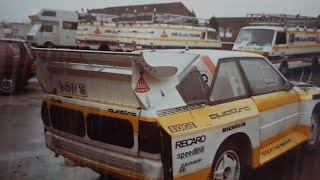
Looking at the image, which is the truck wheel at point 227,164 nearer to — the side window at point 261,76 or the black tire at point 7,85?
the side window at point 261,76

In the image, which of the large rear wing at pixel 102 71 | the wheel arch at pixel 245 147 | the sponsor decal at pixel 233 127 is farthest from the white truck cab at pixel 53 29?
the sponsor decal at pixel 233 127

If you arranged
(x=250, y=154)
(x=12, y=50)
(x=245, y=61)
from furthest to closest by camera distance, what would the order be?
(x=12, y=50) → (x=245, y=61) → (x=250, y=154)

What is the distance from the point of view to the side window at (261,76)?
16.1 ft

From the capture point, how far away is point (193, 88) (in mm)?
4066

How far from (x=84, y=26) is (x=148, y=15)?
484 cm

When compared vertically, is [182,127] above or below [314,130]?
above

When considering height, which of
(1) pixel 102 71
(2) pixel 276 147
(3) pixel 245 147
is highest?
(1) pixel 102 71

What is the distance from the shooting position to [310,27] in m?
21.5

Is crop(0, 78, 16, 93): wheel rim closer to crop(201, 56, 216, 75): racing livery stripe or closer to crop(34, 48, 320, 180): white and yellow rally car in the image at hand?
crop(34, 48, 320, 180): white and yellow rally car

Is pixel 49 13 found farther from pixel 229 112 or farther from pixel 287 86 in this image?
pixel 229 112

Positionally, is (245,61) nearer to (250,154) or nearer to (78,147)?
(250,154)

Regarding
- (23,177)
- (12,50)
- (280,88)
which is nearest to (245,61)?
(280,88)

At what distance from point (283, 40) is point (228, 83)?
48.4 ft

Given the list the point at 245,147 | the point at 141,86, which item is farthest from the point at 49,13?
the point at 141,86
